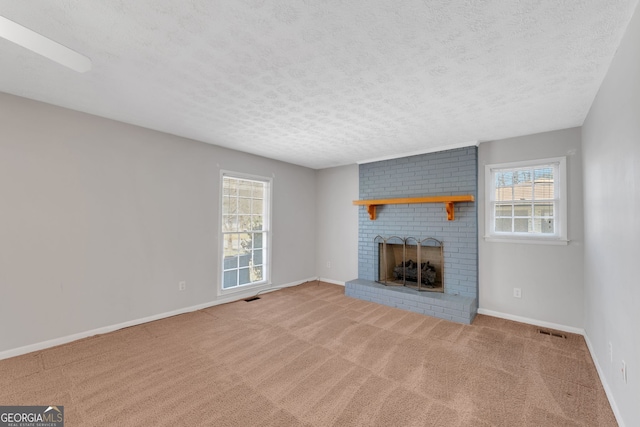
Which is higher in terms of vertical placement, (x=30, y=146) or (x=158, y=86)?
(x=158, y=86)

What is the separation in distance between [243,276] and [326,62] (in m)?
3.67

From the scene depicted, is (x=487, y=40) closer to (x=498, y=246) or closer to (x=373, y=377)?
(x=373, y=377)

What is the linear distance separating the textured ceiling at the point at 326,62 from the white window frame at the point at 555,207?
1.46 ft

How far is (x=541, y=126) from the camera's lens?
125 inches

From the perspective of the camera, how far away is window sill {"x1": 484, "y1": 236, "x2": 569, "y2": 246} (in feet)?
10.6

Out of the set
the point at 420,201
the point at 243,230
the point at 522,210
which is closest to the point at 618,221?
the point at 522,210

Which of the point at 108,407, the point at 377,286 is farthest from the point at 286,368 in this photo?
the point at 377,286

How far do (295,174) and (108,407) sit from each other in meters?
4.26

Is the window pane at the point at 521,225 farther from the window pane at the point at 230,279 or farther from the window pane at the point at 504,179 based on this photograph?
the window pane at the point at 230,279

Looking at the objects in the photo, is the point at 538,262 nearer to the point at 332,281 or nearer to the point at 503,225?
the point at 503,225

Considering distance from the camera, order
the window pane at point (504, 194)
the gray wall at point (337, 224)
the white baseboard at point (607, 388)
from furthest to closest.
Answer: the gray wall at point (337, 224), the window pane at point (504, 194), the white baseboard at point (607, 388)

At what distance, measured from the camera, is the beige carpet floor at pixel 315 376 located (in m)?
1.82

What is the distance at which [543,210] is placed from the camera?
3426mm

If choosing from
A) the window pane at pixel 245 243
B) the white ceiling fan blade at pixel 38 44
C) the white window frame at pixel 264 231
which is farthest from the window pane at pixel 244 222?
the white ceiling fan blade at pixel 38 44
